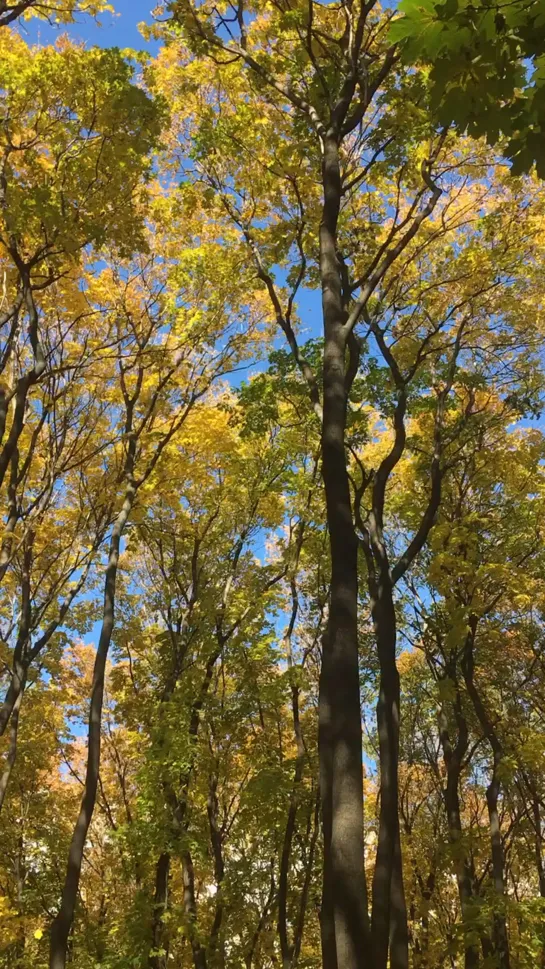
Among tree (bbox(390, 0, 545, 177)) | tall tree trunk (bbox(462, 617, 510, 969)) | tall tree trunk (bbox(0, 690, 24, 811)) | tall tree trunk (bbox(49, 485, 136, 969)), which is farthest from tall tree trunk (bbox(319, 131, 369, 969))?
tall tree trunk (bbox(462, 617, 510, 969))

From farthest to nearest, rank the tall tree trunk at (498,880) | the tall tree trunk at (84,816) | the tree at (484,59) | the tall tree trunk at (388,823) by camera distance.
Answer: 1. the tall tree trunk at (498,880)
2. the tall tree trunk at (84,816)
3. the tall tree trunk at (388,823)
4. the tree at (484,59)

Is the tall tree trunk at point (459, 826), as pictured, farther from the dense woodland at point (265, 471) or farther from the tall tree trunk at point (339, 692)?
the tall tree trunk at point (339, 692)

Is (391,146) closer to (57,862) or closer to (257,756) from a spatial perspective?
(257,756)

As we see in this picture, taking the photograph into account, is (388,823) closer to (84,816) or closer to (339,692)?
(339,692)

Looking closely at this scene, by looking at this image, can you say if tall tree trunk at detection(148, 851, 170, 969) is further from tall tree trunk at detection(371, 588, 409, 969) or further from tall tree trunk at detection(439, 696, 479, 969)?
tall tree trunk at detection(371, 588, 409, 969)

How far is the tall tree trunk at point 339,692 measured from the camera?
3.07m

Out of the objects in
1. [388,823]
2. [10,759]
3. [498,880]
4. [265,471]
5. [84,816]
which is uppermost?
[265,471]

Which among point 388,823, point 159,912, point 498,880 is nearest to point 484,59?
point 388,823

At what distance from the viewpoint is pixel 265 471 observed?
11062 millimetres

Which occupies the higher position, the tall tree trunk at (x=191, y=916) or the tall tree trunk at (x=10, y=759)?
the tall tree trunk at (x=10, y=759)

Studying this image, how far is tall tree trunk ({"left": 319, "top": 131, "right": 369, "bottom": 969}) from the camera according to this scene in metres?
3.07

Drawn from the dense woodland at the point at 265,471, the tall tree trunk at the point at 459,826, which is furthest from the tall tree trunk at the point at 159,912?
the tall tree trunk at the point at 459,826

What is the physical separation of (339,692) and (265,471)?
7657 millimetres

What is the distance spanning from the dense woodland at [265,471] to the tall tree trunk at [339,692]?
2 cm
